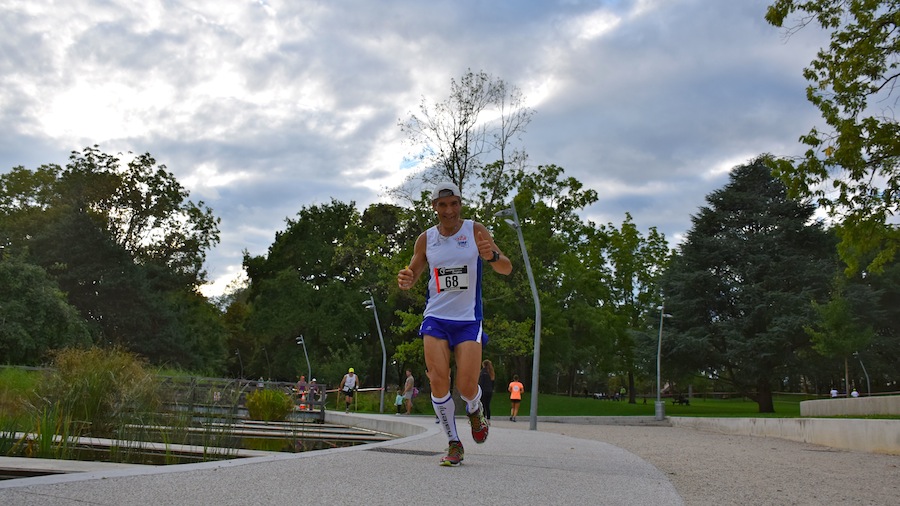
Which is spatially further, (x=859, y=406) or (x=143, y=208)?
(x=143, y=208)

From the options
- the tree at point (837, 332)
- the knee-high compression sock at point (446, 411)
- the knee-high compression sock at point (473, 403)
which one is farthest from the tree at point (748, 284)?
the knee-high compression sock at point (446, 411)

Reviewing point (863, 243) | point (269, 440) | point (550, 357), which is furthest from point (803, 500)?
point (550, 357)

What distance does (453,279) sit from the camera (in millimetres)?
6348

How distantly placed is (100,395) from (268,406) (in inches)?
281

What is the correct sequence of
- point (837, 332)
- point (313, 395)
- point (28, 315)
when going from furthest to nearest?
point (28, 315) < point (837, 332) < point (313, 395)

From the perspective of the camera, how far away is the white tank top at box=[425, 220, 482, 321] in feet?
20.8

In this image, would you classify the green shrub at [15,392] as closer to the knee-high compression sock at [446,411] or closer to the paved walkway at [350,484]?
the paved walkway at [350,484]

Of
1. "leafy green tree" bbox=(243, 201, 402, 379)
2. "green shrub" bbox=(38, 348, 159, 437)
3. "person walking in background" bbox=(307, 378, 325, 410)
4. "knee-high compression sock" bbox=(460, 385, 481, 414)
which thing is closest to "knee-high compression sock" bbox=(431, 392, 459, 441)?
"knee-high compression sock" bbox=(460, 385, 481, 414)

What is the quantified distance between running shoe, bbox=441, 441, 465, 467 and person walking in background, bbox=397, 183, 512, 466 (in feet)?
0.34

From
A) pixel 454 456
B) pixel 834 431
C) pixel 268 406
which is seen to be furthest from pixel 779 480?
pixel 268 406

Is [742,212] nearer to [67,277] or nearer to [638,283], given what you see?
[638,283]

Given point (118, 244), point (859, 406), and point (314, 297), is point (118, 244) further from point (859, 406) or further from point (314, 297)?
point (859, 406)

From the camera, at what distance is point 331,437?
11141mm

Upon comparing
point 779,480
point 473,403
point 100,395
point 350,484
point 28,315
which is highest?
point 28,315
